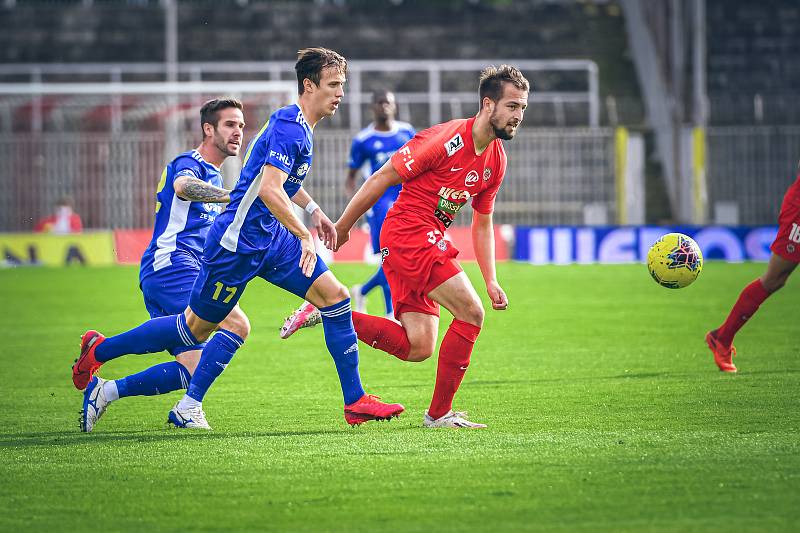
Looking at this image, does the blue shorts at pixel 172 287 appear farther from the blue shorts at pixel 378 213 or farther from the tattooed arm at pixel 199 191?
the blue shorts at pixel 378 213

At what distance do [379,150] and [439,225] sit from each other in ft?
20.7

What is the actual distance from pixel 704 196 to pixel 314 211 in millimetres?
20481

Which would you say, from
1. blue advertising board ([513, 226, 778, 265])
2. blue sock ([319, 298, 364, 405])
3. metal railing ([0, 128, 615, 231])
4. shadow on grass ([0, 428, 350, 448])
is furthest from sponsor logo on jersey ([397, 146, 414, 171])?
metal railing ([0, 128, 615, 231])

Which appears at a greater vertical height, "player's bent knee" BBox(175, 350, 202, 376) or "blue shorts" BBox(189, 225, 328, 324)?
"blue shorts" BBox(189, 225, 328, 324)

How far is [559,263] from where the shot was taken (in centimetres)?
2400

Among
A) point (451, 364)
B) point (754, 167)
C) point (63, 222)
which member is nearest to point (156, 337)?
point (451, 364)

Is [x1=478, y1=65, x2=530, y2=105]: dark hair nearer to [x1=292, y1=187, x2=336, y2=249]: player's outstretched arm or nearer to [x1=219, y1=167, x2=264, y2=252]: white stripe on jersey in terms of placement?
[x1=292, y1=187, x2=336, y2=249]: player's outstretched arm

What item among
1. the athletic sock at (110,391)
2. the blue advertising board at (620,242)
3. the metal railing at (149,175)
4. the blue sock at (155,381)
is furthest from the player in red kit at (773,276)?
the metal railing at (149,175)

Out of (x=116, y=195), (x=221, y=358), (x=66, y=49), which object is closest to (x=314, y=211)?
(x=221, y=358)

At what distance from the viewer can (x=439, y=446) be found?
653cm

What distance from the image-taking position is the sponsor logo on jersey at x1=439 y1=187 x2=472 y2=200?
7398 mm

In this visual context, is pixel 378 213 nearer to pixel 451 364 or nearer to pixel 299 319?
pixel 299 319

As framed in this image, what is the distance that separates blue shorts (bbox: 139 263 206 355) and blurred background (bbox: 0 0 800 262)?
48.6ft

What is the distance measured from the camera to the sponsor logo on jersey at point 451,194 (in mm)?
7398
